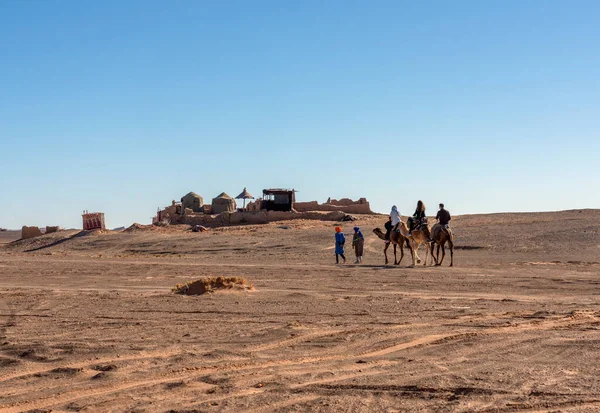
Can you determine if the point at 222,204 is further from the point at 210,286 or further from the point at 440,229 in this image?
the point at 210,286

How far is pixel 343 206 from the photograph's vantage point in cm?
5803

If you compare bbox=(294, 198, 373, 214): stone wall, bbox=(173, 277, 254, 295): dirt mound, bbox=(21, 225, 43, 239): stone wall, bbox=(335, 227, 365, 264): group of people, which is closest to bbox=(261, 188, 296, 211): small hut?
bbox=(294, 198, 373, 214): stone wall

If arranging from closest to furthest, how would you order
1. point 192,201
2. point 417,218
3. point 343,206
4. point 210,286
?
point 210,286 < point 417,218 < point 343,206 < point 192,201

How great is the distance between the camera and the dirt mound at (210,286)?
16031 mm

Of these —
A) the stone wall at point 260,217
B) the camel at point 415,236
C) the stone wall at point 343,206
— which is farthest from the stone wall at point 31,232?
the camel at point 415,236

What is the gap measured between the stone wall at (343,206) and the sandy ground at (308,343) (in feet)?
114

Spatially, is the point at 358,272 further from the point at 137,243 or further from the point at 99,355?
the point at 137,243

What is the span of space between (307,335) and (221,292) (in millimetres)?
5768

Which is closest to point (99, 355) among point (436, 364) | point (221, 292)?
point (436, 364)

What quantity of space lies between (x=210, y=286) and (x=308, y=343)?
682 centimetres

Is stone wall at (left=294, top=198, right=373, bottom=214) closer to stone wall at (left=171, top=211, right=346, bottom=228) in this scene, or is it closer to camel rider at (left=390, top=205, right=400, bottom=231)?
stone wall at (left=171, top=211, right=346, bottom=228)

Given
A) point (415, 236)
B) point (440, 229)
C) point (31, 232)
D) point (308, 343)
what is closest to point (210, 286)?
point (308, 343)

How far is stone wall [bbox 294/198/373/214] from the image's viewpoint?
5712cm

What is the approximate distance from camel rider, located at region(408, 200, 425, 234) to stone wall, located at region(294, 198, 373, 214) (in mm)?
30794
